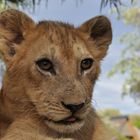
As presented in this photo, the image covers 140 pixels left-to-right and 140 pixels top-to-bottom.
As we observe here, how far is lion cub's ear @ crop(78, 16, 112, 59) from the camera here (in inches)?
198

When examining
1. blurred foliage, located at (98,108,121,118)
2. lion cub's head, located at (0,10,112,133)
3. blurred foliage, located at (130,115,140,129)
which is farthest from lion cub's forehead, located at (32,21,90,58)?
blurred foliage, located at (130,115,140,129)

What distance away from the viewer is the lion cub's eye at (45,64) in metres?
4.44

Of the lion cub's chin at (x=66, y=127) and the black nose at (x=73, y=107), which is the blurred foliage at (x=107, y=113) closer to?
the lion cub's chin at (x=66, y=127)

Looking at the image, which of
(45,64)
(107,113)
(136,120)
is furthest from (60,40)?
(107,113)

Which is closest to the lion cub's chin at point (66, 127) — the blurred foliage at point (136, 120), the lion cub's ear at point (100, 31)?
the lion cub's ear at point (100, 31)

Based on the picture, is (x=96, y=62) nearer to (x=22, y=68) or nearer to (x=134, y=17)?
(x=22, y=68)

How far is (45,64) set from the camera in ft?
14.6

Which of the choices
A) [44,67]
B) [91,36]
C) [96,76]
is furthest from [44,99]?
[91,36]

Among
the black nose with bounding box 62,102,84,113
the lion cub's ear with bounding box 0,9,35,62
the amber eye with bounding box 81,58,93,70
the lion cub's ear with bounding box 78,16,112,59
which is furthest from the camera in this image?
the lion cub's ear with bounding box 78,16,112,59

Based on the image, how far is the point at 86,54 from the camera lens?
15.1 feet

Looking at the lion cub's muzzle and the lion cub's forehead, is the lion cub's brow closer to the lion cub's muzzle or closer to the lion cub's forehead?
the lion cub's forehead

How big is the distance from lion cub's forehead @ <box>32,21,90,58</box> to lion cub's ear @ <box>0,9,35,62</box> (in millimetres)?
115

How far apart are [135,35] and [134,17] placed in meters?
1.04

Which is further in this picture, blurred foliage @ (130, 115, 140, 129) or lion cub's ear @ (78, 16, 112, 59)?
blurred foliage @ (130, 115, 140, 129)
